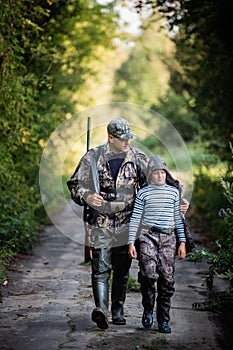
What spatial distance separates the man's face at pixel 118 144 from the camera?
722cm

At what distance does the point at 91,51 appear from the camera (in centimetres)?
2022

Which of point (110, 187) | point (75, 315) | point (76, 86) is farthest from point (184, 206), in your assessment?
point (76, 86)

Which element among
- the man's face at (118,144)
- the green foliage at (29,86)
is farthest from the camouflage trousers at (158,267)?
the green foliage at (29,86)

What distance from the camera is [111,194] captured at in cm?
725

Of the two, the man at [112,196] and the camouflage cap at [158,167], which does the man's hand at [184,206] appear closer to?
the camouflage cap at [158,167]

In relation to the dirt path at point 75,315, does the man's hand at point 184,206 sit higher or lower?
higher

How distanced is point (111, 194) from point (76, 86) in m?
11.6

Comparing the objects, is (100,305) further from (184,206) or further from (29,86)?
(29,86)

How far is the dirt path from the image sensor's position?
6582 mm

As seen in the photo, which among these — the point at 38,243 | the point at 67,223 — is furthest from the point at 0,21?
the point at 67,223

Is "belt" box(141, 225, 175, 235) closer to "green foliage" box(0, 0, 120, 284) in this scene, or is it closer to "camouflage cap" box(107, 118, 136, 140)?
"camouflage cap" box(107, 118, 136, 140)

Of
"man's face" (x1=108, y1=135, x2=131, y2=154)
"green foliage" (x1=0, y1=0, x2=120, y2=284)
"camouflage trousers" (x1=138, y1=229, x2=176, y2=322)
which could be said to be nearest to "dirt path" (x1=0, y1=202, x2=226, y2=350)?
"camouflage trousers" (x1=138, y1=229, x2=176, y2=322)

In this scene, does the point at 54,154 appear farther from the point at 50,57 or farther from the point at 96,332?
the point at 96,332

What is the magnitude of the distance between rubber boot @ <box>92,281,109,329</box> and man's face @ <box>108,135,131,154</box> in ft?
4.31
